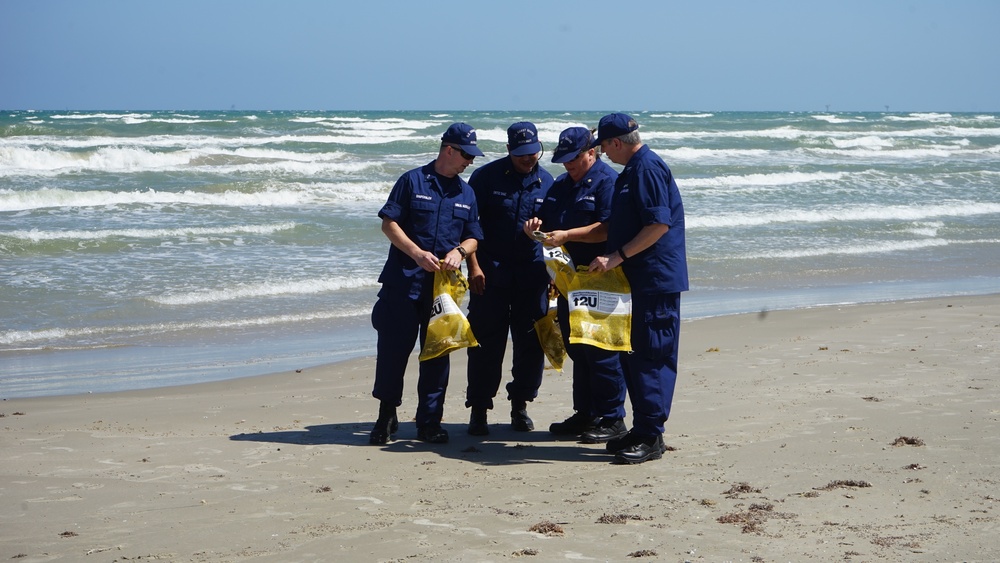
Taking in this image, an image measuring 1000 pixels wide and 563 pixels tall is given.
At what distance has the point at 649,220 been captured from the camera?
494cm

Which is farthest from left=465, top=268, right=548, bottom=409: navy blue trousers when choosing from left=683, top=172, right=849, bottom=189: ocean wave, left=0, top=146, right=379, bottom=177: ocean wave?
left=0, top=146, right=379, bottom=177: ocean wave

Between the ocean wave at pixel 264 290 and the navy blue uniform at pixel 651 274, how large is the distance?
6501mm

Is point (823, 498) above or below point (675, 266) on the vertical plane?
below

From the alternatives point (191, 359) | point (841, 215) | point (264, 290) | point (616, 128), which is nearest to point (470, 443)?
point (616, 128)

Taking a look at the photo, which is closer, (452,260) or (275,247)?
(452,260)

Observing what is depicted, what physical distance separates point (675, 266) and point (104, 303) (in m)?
7.06

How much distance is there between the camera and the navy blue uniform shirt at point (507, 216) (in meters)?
5.80

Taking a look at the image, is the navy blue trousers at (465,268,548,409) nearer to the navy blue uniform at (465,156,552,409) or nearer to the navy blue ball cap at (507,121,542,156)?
the navy blue uniform at (465,156,552,409)

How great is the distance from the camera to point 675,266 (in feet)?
16.6

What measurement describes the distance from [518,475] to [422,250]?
1286 mm

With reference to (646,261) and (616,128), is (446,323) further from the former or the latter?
(616,128)

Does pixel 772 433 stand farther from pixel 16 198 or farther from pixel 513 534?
pixel 16 198

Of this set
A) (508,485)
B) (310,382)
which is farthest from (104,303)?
(508,485)

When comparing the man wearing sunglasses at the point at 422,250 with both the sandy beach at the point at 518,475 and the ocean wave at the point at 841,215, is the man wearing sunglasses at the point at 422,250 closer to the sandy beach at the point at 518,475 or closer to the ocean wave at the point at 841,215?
the sandy beach at the point at 518,475
